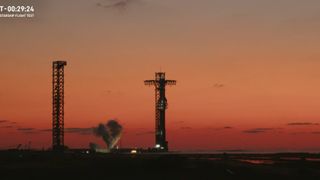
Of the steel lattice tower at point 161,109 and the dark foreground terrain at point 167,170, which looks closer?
the dark foreground terrain at point 167,170

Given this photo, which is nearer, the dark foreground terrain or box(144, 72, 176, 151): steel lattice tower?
the dark foreground terrain

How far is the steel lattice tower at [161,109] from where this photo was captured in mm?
167250

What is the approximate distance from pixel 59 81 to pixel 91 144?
71624mm

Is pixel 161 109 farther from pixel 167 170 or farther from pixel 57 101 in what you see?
pixel 167 170

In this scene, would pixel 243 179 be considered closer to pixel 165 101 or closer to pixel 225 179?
pixel 225 179

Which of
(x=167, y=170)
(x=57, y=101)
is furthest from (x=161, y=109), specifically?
(x=167, y=170)

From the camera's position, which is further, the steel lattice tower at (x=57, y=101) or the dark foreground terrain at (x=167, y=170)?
the steel lattice tower at (x=57, y=101)

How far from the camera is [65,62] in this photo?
12512 cm

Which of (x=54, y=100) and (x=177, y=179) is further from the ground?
(x=54, y=100)

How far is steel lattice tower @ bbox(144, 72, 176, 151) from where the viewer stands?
167 metres

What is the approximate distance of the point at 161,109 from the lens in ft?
549

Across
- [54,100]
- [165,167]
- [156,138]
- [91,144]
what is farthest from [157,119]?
[165,167]

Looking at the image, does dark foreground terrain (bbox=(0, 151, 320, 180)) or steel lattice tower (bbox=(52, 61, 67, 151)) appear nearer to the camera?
dark foreground terrain (bbox=(0, 151, 320, 180))

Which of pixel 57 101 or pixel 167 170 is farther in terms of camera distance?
pixel 57 101
